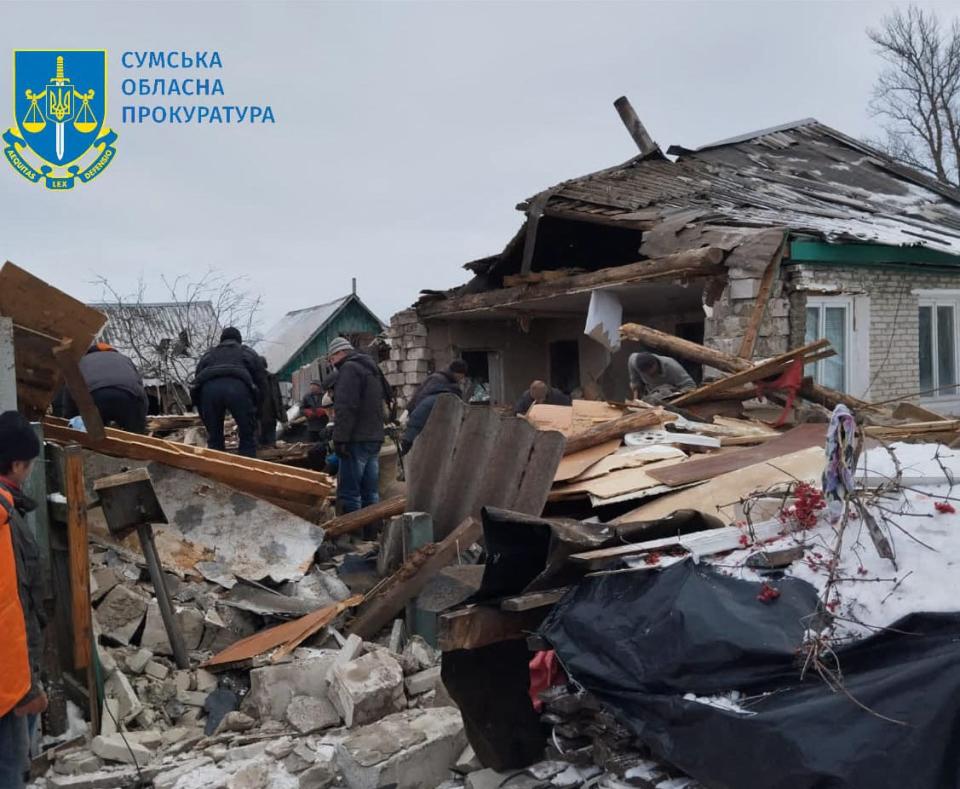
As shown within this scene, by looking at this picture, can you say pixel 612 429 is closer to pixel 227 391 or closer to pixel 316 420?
pixel 227 391

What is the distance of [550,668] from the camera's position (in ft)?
11.5

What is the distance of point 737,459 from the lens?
473 centimetres

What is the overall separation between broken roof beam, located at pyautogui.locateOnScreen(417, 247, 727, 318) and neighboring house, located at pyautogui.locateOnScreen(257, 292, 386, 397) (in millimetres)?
15341

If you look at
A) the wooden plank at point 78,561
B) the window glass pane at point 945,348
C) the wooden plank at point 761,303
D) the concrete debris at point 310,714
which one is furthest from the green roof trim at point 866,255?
the wooden plank at point 78,561

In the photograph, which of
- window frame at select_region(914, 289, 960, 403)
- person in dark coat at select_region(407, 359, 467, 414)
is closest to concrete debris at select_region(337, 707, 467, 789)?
person in dark coat at select_region(407, 359, 467, 414)

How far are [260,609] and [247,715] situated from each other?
3.17 ft

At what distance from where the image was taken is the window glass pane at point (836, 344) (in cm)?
923

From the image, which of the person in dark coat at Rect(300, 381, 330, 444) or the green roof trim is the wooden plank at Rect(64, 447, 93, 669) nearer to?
the green roof trim

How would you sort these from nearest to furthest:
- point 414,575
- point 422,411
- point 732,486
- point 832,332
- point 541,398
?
1. point 732,486
2. point 414,575
3. point 422,411
4. point 541,398
5. point 832,332

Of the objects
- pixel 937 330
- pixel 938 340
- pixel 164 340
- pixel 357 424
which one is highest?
pixel 164 340

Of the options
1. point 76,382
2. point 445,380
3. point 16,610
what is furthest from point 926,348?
point 16,610

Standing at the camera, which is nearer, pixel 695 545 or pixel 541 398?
pixel 695 545

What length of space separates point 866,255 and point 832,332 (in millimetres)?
879

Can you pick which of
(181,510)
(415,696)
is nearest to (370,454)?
(181,510)
